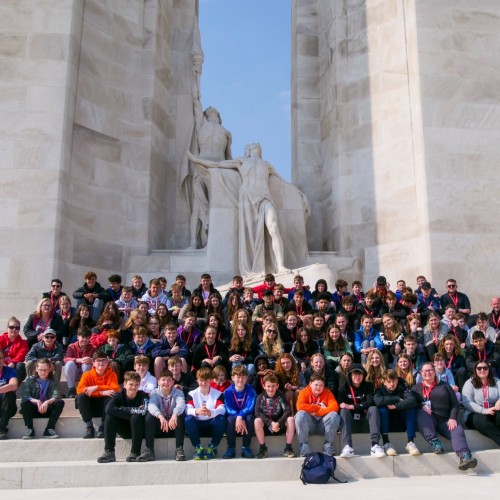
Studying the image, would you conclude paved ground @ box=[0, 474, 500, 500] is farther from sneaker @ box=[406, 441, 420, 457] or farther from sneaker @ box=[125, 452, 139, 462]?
sneaker @ box=[125, 452, 139, 462]

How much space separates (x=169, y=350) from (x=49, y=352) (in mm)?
1661

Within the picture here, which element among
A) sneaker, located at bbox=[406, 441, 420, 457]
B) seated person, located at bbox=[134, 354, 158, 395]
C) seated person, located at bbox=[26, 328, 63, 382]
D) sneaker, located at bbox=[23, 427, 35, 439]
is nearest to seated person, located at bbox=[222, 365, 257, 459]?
seated person, located at bbox=[134, 354, 158, 395]

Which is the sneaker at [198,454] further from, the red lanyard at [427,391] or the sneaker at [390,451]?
the red lanyard at [427,391]

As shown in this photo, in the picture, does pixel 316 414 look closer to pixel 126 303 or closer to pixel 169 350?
pixel 169 350

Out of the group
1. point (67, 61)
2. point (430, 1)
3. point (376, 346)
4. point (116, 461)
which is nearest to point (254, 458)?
point (116, 461)

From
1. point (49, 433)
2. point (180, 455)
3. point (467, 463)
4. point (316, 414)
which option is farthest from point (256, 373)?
point (467, 463)

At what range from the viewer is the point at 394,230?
1466cm

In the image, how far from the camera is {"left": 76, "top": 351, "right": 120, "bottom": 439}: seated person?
7.46 meters

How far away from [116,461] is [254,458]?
1.52m

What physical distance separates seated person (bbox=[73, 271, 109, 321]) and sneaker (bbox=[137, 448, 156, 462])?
3.59 metres

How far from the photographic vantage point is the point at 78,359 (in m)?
8.40

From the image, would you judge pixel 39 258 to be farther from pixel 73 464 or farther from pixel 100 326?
pixel 73 464

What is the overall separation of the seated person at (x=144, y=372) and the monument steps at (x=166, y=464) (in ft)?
2.39

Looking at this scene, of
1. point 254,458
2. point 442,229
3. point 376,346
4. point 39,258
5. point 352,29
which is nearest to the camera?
point 254,458
